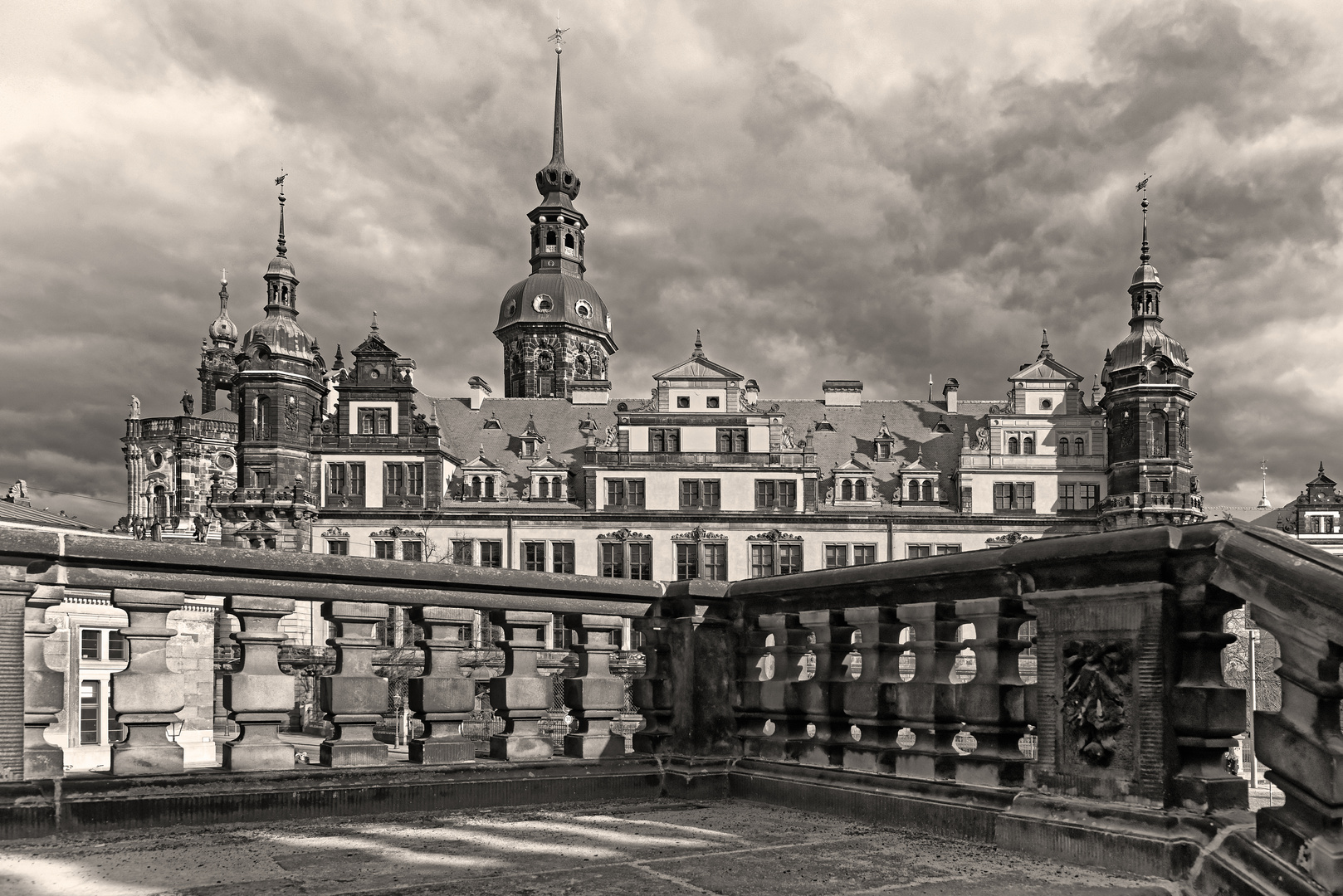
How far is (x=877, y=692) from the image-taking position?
4836 mm

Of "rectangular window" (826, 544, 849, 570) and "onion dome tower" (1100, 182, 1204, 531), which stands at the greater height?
"onion dome tower" (1100, 182, 1204, 531)

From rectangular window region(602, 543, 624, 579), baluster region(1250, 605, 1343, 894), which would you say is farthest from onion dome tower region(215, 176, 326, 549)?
baluster region(1250, 605, 1343, 894)

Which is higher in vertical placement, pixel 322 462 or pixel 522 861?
pixel 322 462

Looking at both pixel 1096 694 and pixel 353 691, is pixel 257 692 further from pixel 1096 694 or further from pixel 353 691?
pixel 1096 694

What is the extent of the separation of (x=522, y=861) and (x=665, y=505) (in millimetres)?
44249

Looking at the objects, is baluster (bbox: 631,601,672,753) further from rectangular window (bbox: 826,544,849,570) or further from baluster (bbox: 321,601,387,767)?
rectangular window (bbox: 826,544,849,570)

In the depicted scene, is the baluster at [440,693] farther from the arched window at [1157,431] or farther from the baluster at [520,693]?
the arched window at [1157,431]

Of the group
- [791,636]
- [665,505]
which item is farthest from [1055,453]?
[791,636]

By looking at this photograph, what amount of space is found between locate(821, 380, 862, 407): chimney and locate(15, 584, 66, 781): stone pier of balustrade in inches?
2038

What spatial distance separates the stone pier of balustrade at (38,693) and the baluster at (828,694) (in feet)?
10.4

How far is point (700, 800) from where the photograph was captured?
5.48 metres

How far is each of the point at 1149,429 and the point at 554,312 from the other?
146 feet

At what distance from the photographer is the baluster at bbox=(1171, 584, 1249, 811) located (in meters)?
3.46

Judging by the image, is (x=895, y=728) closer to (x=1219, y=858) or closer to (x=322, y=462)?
(x=1219, y=858)
